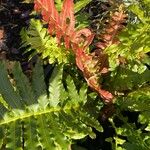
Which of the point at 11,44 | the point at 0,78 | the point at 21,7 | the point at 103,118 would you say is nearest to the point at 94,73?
the point at 103,118

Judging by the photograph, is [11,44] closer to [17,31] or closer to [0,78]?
[17,31]

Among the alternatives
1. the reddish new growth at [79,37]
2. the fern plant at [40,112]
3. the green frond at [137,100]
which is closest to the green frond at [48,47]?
the reddish new growth at [79,37]

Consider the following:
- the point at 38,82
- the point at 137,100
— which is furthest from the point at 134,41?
the point at 38,82

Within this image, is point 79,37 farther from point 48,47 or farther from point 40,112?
point 40,112

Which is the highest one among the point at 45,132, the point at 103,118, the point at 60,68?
the point at 60,68

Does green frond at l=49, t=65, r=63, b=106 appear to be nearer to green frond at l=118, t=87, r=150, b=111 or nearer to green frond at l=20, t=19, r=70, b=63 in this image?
green frond at l=20, t=19, r=70, b=63

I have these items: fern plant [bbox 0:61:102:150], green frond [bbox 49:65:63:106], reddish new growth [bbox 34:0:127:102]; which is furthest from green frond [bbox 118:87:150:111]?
green frond [bbox 49:65:63:106]

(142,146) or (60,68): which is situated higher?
(60,68)
